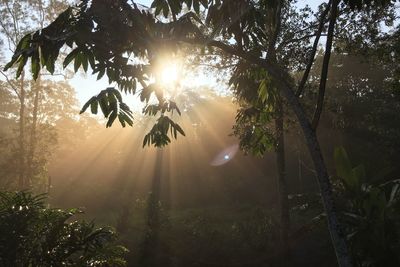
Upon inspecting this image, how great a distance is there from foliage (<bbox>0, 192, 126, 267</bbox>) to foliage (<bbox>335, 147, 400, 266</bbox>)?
4.16m

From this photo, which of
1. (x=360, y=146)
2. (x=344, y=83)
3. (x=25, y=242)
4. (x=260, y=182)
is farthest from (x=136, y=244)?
(x=344, y=83)

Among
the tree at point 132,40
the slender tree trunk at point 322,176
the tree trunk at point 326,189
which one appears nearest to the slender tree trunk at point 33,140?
the tree at point 132,40

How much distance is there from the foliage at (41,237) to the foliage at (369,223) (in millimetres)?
4158

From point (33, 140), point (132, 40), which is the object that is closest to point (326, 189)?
point (132, 40)

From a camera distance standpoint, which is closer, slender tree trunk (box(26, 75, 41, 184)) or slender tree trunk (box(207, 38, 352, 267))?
slender tree trunk (box(207, 38, 352, 267))

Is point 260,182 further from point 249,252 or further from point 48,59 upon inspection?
point 48,59

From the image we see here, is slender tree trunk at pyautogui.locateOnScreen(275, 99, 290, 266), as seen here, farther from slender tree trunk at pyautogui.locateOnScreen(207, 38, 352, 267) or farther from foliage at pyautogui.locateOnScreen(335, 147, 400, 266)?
slender tree trunk at pyautogui.locateOnScreen(207, 38, 352, 267)

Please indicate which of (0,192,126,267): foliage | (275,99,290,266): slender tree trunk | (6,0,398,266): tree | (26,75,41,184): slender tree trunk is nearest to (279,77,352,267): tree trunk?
(6,0,398,266): tree

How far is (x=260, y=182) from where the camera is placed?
65.1 ft

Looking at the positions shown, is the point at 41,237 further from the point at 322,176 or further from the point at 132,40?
the point at 322,176

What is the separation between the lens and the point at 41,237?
19.1ft

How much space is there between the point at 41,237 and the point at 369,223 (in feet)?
17.5

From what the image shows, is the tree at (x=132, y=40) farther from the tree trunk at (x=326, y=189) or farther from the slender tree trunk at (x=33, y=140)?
the slender tree trunk at (x=33, y=140)

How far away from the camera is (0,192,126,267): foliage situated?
513 cm
